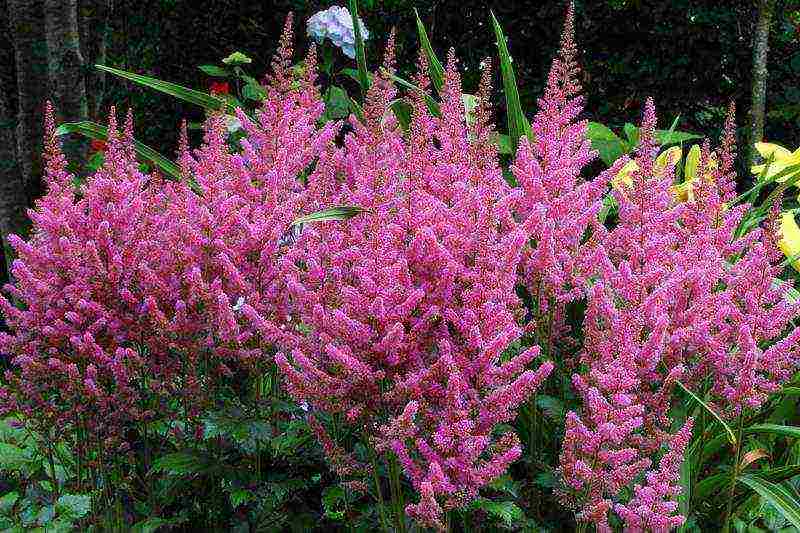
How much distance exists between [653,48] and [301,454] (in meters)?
5.11

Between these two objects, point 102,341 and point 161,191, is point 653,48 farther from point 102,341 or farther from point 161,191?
point 102,341

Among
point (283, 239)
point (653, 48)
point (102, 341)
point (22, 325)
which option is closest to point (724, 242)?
point (283, 239)

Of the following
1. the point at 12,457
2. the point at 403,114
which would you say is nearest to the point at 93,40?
the point at 403,114

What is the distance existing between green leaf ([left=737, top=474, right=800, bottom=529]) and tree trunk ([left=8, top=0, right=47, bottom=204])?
334 cm

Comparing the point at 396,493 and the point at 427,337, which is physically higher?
the point at 427,337

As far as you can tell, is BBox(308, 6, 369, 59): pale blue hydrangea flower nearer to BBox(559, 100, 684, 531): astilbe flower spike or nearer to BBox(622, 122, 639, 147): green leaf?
BBox(622, 122, 639, 147): green leaf

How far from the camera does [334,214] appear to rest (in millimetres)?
2217

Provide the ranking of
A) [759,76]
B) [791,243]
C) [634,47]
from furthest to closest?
[634,47] < [759,76] < [791,243]

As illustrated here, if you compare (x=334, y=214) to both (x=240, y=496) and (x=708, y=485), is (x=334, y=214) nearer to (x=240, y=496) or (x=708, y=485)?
(x=240, y=496)

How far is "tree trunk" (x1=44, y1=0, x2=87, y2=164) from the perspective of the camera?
4.05 metres

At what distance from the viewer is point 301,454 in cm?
244

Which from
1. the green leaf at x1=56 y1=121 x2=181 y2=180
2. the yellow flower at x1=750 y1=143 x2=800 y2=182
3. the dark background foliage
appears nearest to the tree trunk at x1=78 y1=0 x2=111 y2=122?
the green leaf at x1=56 y1=121 x2=181 y2=180

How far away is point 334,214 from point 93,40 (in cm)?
282

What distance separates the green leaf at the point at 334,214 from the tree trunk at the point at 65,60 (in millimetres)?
2289
